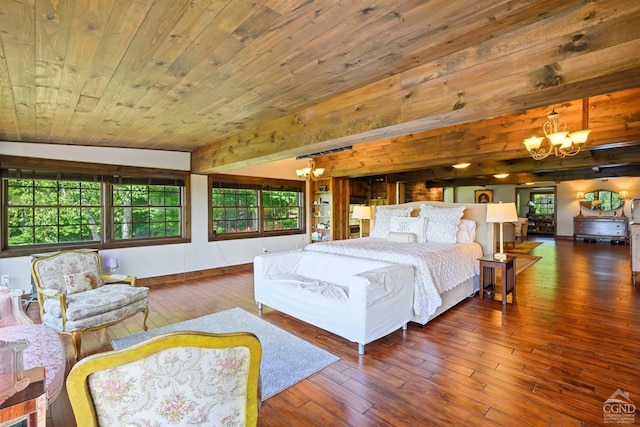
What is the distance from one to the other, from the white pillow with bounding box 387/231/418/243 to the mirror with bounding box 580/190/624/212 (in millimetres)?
10163

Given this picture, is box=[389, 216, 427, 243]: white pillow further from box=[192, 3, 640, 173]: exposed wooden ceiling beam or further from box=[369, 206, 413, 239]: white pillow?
box=[192, 3, 640, 173]: exposed wooden ceiling beam

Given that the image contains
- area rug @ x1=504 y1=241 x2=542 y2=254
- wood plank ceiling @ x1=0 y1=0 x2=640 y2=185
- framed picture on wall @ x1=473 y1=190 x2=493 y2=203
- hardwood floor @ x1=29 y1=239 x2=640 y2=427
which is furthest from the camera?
framed picture on wall @ x1=473 y1=190 x2=493 y2=203

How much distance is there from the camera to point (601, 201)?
1072cm

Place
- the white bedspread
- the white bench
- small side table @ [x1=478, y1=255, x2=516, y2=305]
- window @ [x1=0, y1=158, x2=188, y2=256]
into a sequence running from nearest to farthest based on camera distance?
the white bench → the white bedspread → small side table @ [x1=478, y1=255, x2=516, y2=305] → window @ [x1=0, y1=158, x2=188, y2=256]

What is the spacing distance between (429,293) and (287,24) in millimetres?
2903

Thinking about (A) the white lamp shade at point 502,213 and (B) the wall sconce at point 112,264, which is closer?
(A) the white lamp shade at point 502,213

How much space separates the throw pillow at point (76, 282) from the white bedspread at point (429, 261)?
272 cm

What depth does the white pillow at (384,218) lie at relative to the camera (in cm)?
540

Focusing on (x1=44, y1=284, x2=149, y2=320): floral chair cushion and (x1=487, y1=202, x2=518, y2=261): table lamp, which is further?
(x1=487, y1=202, x2=518, y2=261): table lamp

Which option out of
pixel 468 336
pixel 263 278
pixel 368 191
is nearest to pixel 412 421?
pixel 468 336

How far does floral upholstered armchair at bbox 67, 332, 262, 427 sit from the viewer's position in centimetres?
91

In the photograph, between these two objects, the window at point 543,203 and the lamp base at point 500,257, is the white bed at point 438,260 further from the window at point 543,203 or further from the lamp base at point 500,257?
the window at point 543,203

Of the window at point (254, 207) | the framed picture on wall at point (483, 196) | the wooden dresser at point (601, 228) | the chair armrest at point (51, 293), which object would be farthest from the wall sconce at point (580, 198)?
the chair armrest at point (51, 293)

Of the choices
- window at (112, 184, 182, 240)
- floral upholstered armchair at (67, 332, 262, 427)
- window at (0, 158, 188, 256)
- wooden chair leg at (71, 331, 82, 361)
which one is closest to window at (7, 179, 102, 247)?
window at (0, 158, 188, 256)
